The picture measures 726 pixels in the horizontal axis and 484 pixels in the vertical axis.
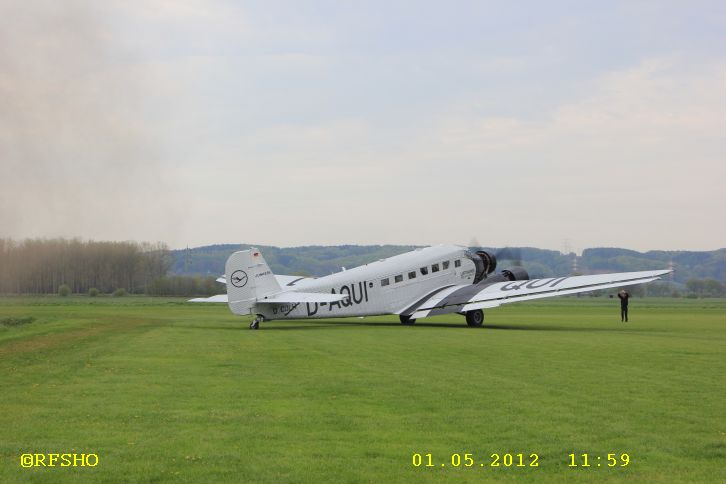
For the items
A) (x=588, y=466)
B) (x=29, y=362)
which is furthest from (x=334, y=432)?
(x=29, y=362)

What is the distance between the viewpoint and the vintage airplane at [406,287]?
42.0m

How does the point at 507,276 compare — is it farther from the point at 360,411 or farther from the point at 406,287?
the point at 360,411

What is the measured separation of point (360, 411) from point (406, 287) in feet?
102

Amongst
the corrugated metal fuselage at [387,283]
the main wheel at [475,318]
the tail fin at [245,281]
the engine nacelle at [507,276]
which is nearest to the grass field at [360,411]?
the tail fin at [245,281]

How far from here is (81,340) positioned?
35312 mm

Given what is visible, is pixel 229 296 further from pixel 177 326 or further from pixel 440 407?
pixel 440 407

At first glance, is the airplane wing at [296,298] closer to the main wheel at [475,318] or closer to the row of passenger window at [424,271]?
the row of passenger window at [424,271]

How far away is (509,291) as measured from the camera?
149 feet

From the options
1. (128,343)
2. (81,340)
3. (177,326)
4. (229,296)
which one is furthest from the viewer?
(177,326)

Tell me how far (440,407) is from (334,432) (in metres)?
3.21

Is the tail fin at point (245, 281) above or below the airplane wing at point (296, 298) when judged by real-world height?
above

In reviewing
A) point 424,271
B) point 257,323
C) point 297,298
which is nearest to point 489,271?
point 424,271

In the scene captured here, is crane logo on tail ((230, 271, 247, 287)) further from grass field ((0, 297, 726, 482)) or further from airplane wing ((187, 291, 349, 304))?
grass field ((0, 297, 726, 482))

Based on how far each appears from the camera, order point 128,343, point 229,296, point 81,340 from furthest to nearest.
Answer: point 229,296 < point 81,340 < point 128,343
